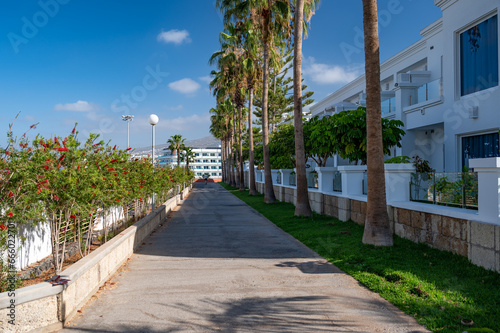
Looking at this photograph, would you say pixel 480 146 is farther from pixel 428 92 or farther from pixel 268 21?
pixel 268 21

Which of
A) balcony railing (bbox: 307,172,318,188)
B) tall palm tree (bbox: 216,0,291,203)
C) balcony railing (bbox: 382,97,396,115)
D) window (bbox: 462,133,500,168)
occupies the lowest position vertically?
balcony railing (bbox: 307,172,318,188)

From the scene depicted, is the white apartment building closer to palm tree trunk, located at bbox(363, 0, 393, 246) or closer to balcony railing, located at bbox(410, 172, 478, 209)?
balcony railing, located at bbox(410, 172, 478, 209)

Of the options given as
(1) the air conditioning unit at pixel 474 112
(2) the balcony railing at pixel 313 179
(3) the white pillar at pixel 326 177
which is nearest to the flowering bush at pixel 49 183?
(3) the white pillar at pixel 326 177

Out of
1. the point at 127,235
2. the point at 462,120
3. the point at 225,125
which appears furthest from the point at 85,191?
the point at 225,125

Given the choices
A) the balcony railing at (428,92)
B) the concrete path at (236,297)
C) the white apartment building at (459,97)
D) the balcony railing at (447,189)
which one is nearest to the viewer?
the concrete path at (236,297)

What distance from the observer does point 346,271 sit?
7602 mm

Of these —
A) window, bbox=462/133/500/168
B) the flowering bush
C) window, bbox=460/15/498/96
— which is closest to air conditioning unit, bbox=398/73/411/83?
window, bbox=460/15/498/96

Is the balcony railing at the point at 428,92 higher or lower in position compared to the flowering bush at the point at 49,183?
higher

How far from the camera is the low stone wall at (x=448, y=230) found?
675 cm

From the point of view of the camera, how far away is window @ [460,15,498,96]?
14117 mm

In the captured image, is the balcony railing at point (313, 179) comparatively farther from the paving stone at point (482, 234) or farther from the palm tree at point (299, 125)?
the paving stone at point (482, 234)

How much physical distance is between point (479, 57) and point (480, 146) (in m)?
3.37

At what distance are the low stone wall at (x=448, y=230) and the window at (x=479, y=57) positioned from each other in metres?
6.88

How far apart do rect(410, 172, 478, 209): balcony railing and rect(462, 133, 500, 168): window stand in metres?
5.32
